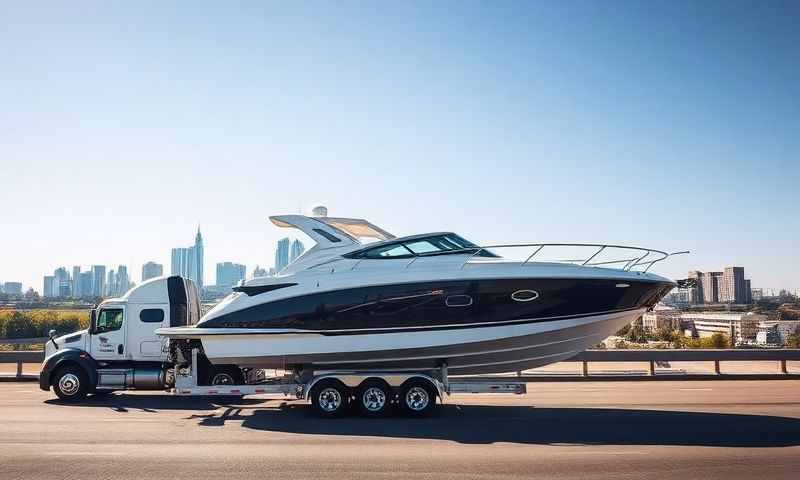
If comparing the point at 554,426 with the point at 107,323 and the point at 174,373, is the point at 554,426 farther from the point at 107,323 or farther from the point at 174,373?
the point at 107,323

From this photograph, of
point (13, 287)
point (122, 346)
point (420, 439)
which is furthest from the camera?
point (13, 287)

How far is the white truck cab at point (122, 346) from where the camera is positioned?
13703 mm

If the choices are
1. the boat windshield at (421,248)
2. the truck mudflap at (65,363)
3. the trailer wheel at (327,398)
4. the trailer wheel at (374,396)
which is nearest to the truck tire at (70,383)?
the truck mudflap at (65,363)

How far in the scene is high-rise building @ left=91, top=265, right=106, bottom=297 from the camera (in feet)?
499

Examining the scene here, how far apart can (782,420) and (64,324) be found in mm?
38931

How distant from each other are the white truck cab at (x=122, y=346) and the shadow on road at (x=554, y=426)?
300cm

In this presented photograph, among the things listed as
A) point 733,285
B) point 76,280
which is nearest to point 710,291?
point 733,285

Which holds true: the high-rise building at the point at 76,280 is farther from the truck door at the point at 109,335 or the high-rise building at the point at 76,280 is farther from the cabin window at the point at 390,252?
the cabin window at the point at 390,252

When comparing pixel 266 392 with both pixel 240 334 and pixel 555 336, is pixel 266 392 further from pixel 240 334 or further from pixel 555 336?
pixel 555 336

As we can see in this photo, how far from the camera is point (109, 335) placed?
14227 mm

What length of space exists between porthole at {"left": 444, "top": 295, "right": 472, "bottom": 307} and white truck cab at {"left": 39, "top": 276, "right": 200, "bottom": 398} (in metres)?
6.84

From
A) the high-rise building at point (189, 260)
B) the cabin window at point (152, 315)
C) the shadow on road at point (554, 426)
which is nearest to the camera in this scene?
the shadow on road at point (554, 426)

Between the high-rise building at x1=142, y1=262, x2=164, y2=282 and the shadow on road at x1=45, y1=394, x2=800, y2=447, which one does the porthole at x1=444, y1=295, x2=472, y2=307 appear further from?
the high-rise building at x1=142, y1=262, x2=164, y2=282

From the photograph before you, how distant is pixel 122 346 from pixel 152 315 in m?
0.96
